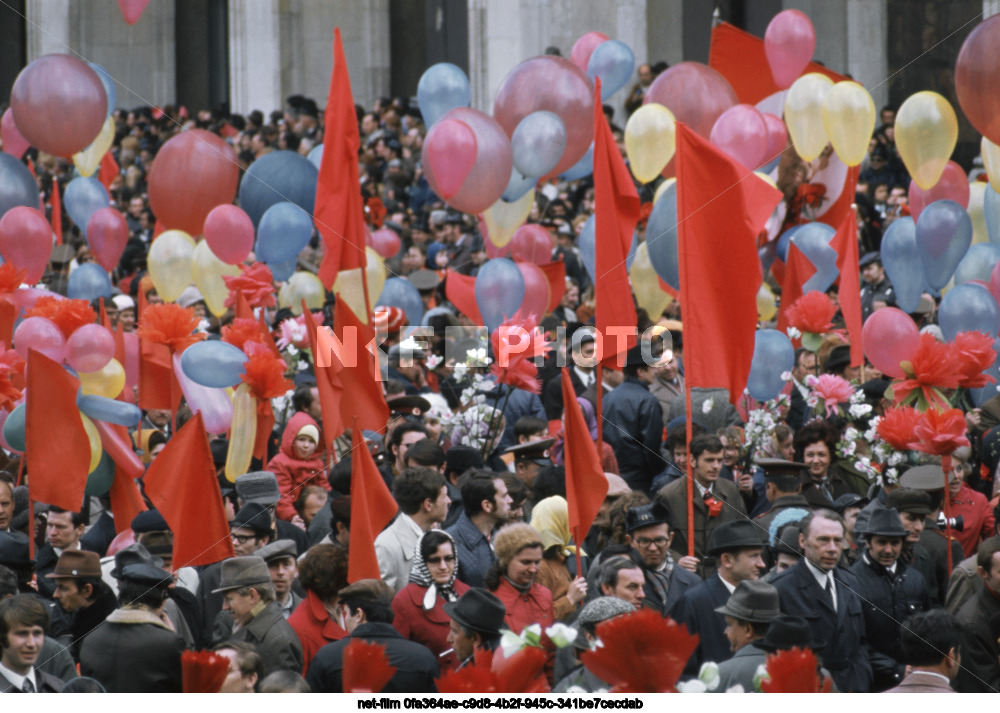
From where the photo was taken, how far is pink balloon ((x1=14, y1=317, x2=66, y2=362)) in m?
7.62

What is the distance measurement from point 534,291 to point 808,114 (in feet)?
8.80

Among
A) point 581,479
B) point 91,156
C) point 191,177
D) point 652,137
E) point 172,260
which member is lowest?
point 581,479

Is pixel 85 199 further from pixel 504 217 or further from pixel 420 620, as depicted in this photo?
pixel 420 620

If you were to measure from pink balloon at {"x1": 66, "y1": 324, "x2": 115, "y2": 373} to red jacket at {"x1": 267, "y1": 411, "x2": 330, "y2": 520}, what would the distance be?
112cm

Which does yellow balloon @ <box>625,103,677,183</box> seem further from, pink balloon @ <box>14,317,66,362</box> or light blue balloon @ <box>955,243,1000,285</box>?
pink balloon @ <box>14,317,66,362</box>

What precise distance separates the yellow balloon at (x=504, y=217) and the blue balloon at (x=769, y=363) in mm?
2696

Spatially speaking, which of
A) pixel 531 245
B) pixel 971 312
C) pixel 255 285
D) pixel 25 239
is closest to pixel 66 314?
pixel 255 285

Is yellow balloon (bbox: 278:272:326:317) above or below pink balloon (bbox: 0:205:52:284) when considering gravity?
below

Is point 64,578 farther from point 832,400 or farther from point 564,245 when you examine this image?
point 564,245

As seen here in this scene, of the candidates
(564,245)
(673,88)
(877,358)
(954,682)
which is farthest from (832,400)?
(564,245)

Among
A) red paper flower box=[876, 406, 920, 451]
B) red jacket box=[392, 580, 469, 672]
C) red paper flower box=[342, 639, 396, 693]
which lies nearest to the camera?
red paper flower box=[342, 639, 396, 693]

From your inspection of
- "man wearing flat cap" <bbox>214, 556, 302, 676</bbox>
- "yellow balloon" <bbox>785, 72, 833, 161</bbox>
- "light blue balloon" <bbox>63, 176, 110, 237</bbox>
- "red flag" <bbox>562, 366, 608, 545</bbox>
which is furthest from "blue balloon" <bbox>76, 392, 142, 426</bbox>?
"yellow balloon" <bbox>785, 72, 833, 161</bbox>

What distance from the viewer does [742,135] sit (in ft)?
35.1

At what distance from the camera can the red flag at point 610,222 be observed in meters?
7.82
